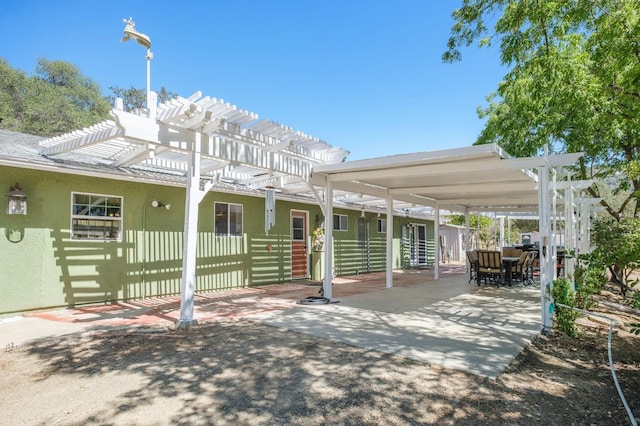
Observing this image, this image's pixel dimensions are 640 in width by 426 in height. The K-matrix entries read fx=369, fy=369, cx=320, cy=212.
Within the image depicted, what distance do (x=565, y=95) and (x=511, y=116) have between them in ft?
17.5

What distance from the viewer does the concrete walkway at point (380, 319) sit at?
4.37 meters

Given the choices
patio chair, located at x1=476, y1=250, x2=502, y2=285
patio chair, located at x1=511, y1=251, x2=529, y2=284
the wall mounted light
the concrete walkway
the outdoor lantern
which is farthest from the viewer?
patio chair, located at x1=511, y1=251, x2=529, y2=284

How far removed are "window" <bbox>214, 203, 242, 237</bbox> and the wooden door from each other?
1.99 meters

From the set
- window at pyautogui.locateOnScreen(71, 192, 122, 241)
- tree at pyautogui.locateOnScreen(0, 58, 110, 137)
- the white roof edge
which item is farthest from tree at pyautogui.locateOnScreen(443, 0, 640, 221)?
tree at pyautogui.locateOnScreen(0, 58, 110, 137)

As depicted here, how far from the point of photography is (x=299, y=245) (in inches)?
446

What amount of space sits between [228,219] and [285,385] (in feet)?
21.3

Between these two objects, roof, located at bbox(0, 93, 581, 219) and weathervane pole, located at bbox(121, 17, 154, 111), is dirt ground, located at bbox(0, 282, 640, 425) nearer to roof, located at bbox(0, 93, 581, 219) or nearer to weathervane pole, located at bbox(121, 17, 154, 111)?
roof, located at bbox(0, 93, 581, 219)

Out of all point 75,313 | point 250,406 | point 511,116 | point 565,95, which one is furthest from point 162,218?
point 511,116

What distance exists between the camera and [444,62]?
6172 mm

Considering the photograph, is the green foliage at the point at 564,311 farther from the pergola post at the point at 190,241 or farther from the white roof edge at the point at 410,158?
the pergola post at the point at 190,241

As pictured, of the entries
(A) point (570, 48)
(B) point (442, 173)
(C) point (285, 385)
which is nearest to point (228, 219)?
(B) point (442, 173)

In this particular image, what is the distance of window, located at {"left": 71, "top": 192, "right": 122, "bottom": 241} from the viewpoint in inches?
268

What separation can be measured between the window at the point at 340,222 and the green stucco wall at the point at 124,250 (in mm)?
2387

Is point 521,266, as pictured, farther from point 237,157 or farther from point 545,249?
point 237,157
